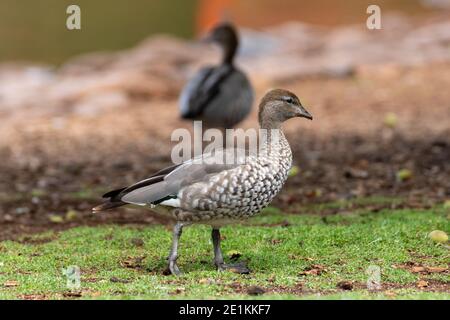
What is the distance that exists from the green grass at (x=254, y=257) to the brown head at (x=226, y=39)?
459 centimetres

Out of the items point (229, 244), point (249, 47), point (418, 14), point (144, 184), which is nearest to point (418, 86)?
point (249, 47)

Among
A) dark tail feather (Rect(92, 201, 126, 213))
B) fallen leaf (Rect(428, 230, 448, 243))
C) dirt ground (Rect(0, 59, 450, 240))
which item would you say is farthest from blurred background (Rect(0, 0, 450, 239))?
dark tail feather (Rect(92, 201, 126, 213))

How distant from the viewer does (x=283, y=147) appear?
6.96 m

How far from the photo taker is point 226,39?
13.5m

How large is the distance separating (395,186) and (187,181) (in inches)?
173

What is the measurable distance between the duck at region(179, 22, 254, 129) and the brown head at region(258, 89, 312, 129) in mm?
4920

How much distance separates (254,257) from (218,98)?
16.7ft

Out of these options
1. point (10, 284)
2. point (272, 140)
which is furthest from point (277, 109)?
point (10, 284)

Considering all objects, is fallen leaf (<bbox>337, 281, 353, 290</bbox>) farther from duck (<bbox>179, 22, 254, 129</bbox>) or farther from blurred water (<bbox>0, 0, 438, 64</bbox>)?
blurred water (<bbox>0, 0, 438, 64</bbox>)

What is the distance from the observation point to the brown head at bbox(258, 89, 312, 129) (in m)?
7.18

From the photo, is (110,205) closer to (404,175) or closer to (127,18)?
(404,175)

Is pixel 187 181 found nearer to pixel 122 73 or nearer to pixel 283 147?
pixel 283 147

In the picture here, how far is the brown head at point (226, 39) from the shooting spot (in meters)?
13.5

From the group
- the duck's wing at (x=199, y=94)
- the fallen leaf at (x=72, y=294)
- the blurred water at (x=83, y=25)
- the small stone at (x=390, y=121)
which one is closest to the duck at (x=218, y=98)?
the duck's wing at (x=199, y=94)
